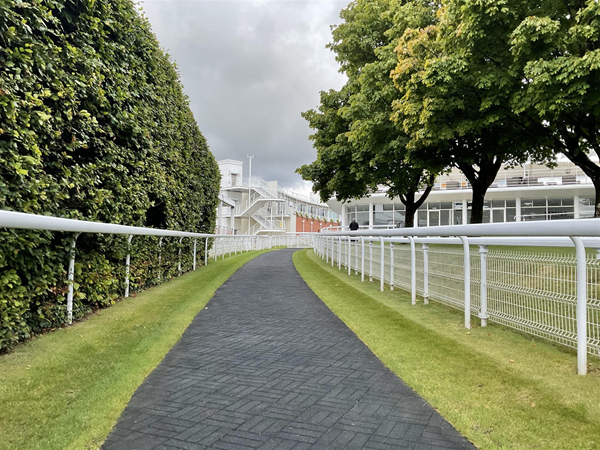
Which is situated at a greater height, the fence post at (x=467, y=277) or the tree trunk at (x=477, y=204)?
→ the tree trunk at (x=477, y=204)

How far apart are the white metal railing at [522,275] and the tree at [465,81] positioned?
467 centimetres

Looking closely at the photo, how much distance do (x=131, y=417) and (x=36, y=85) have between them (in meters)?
3.66

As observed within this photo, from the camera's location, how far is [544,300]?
14.8 ft

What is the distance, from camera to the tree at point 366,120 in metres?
14.4

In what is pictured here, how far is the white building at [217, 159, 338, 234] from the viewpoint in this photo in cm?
4575

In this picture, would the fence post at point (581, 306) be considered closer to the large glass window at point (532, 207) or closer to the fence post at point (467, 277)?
the fence post at point (467, 277)

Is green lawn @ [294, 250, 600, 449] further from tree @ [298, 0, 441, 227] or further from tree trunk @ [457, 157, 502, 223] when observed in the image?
tree @ [298, 0, 441, 227]

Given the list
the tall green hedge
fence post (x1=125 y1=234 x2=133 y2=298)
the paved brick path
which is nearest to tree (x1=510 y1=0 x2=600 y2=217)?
the paved brick path

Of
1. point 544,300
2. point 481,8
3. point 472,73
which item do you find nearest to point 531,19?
point 481,8

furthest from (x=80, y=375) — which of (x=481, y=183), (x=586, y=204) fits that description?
(x=586, y=204)

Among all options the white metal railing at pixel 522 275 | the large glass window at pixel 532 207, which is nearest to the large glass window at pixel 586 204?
the large glass window at pixel 532 207

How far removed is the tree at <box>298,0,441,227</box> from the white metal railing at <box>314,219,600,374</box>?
7.31 metres

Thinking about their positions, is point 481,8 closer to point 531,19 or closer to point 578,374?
point 531,19

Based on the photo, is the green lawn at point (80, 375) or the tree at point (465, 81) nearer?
the green lawn at point (80, 375)
